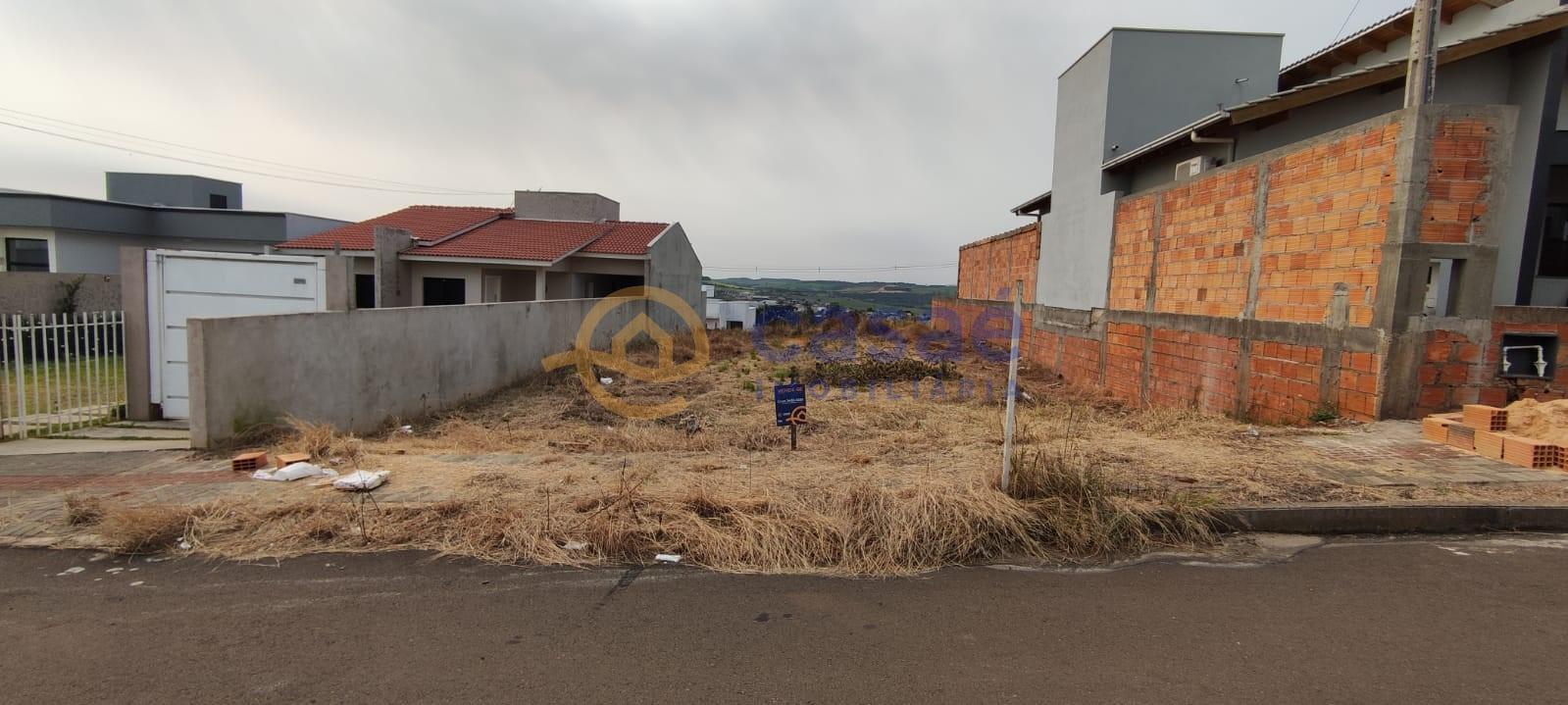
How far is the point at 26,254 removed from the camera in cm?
2673

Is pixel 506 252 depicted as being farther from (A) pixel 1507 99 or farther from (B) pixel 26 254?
(A) pixel 1507 99

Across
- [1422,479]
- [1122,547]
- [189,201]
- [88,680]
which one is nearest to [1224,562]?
[1122,547]

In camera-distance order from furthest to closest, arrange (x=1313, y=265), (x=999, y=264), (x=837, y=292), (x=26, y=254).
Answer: (x=837, y=292) → (x=26, y=254) → (x=999, y=264) → (x=1313, y=265)

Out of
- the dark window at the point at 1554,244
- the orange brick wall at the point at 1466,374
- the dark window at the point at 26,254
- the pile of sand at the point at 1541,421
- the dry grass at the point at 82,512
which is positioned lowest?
the dry grass at the point at 82,512

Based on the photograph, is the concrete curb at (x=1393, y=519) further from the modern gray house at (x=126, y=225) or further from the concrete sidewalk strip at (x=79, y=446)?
the modern gray house at (x=126, y=225)

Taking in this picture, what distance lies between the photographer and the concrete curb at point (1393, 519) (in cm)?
491

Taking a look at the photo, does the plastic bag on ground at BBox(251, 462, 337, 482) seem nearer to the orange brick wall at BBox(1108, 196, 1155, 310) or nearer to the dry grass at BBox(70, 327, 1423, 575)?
the dry grass at BBox(70, 327, 1423, 575)

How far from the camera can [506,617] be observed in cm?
354

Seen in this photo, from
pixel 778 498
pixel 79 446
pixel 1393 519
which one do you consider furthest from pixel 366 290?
pixel 1393 519

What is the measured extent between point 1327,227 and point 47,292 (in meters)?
31.3

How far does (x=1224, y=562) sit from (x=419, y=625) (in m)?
4.72

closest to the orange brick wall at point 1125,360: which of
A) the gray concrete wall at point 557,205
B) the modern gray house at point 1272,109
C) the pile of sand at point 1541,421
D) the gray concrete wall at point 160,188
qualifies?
the modern gray house at point 1272,109

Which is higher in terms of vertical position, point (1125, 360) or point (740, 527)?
point (1125, 360)

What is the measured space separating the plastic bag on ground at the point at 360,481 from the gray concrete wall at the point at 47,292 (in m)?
23.0
